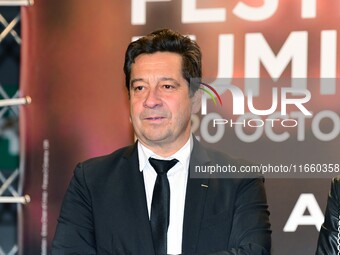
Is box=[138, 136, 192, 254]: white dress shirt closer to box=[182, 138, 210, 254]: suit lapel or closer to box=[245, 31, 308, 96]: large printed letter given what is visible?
box=[182, 138, 210, 254]: suit lapel

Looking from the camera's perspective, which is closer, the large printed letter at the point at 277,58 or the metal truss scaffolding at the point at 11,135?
the large printed letter at the point at 277,58

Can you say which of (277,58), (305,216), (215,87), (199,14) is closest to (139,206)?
(215,87)

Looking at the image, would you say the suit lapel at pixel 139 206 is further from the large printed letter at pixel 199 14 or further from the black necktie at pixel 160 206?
the large printed letter at pixel 199 14

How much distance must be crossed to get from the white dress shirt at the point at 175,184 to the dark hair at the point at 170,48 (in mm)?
342

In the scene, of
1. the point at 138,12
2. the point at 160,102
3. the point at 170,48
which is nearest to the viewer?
the point at 160,102

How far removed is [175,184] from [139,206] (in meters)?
0.22

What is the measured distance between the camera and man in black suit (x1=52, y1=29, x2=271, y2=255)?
2873 mm

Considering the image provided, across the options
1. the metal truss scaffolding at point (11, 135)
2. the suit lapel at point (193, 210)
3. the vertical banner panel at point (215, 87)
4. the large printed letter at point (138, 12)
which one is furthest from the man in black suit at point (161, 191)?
the metal truss scaffolding at point (11, 135)

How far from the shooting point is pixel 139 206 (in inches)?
116

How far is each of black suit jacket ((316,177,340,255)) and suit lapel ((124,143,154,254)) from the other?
2.53 feet

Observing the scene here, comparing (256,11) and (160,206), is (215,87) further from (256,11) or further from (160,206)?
(160,206)

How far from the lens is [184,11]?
3.96 meters

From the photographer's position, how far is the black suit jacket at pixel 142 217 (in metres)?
2.86

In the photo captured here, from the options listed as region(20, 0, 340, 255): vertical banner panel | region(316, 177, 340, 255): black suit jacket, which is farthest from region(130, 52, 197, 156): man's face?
region(316, 177, 340, 255): black suit jacket
